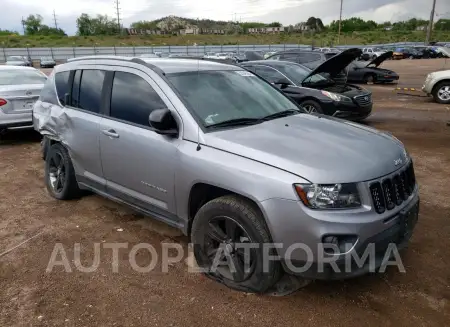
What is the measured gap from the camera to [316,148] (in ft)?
10.1

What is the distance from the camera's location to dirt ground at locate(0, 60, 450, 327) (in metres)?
2.95

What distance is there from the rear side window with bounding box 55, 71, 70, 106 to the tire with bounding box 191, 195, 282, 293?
265 centimetres

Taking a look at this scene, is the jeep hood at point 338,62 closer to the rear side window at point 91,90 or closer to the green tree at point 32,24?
the rear side window at point 91,90

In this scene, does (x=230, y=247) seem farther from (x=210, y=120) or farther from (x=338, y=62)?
(x=338, y=62)

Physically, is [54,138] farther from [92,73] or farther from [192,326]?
[192,326]

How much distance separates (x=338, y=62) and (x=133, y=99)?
638 centimetres

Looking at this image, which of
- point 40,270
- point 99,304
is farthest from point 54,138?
point 99,304

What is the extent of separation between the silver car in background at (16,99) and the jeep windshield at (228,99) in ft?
18.7

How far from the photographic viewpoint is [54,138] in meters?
5.05

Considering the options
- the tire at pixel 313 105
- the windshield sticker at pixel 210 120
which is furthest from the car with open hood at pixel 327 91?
the windshield sticker at pixel 210 120

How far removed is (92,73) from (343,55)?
19.6 ft

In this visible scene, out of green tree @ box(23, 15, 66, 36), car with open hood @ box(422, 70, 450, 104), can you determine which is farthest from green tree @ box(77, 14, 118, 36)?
car with open hood @ box(422, 70, 450, 104)

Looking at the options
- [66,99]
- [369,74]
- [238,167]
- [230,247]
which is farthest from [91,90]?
[369,74]

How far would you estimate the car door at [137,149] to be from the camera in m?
3.59
